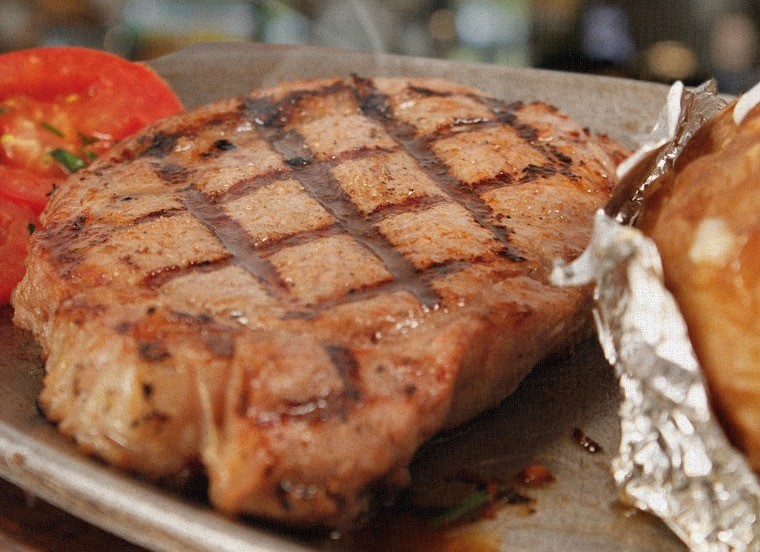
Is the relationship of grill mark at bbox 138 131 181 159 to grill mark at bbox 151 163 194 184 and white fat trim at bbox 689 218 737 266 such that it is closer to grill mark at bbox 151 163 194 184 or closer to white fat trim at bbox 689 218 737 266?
grill mark at bbox 151 163 194 184

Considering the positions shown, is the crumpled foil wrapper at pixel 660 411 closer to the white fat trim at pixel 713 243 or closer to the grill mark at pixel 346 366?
the white fat trim at pixel 713 243

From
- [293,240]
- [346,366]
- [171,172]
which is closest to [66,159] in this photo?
[171,172]

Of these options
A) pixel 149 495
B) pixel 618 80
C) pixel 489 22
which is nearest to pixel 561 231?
pixel 149 495

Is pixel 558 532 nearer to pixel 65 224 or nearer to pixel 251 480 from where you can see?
Result: pixel 251 480

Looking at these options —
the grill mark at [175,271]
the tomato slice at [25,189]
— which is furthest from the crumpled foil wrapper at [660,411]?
the tomato slice at [25,189]

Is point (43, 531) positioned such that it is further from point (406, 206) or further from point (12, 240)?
point (406, 206)

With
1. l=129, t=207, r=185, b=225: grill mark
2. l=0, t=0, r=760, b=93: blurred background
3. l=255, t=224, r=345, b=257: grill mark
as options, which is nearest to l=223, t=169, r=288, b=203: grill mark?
l=129, t=207, r=185, b=225: grill mark

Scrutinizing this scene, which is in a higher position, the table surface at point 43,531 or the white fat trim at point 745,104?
the white fat trim at point 745,104
